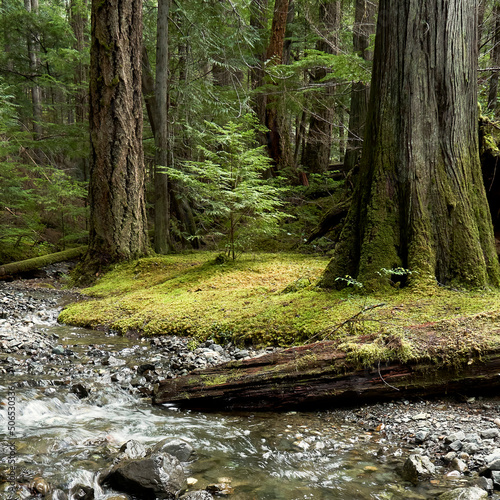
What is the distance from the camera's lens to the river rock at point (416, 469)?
2168 millimetres

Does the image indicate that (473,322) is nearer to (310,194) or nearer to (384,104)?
(384,104)

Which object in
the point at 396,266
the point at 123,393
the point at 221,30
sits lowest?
the point at 123,393

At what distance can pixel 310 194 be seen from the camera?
12.3 m

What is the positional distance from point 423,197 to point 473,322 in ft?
5.51

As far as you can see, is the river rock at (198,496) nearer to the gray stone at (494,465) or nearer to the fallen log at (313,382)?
the fallen log at (313,382)

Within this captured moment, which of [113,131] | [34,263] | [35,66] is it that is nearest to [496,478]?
[113,131]

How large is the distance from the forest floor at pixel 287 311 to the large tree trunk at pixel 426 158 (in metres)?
0.41

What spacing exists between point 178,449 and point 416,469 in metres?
1.45

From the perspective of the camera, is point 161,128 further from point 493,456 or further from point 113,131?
point 493,456

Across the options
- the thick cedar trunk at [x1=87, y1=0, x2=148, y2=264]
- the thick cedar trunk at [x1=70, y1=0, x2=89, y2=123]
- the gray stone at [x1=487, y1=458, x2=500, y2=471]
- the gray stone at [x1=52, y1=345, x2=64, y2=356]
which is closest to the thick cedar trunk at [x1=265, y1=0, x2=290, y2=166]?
the thick cedar trunk at [x1=87, y1=0, x2=148, y2=264]

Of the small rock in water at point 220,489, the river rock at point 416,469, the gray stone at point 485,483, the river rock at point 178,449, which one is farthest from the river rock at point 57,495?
the gray stone at point 485,483

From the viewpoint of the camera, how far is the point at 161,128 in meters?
10.1

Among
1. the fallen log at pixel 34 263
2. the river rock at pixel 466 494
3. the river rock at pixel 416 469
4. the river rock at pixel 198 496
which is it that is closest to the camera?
the river rock at pixel 466 494

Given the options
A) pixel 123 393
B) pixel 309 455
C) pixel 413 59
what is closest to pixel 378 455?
pixel 309 455
